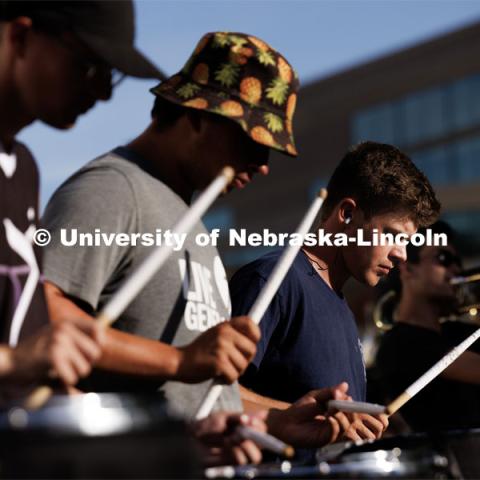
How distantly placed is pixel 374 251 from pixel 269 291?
1.11 meters

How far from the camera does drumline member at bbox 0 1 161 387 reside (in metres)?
2.16

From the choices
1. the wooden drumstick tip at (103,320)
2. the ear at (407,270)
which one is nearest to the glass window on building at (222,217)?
the ear at (407,270)

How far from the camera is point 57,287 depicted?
2383 mm

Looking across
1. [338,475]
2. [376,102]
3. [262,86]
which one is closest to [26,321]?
[338,475]

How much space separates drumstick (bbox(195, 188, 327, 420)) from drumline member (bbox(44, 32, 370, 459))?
6cm

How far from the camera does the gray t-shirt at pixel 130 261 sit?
2.41 m

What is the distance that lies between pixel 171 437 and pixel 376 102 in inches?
1439

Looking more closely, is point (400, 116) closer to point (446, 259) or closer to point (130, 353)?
point (446, 259)

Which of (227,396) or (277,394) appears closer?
(227,396)

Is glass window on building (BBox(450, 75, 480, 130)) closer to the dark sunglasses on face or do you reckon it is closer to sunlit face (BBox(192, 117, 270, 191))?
sunlit face (BBox(192, 117, 270, 191))

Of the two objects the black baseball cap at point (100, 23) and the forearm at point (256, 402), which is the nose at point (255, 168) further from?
the forearm at point (256, 402)

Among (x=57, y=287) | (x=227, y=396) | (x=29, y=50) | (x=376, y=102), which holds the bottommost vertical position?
(x=376, y=102)

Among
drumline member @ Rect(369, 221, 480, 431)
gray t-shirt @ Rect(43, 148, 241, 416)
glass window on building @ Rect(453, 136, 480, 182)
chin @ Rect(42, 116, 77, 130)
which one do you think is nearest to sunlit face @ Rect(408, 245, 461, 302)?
drumline member @ Rect(369, 221, 480, 431)

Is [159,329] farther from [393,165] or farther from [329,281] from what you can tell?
[393,165]
